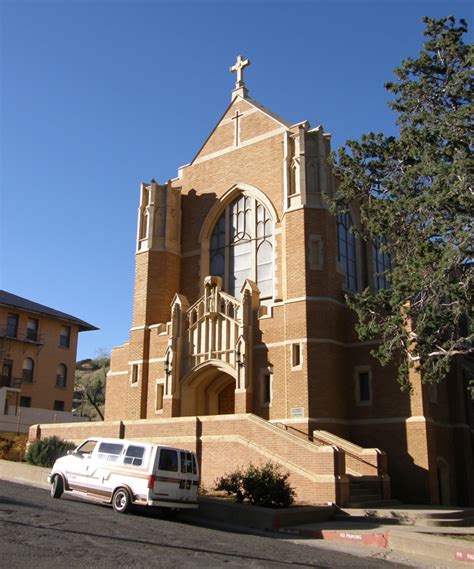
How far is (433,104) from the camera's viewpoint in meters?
18.6

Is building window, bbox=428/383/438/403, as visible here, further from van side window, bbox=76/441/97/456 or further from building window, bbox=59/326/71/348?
building window, bbox=59/326/71/348

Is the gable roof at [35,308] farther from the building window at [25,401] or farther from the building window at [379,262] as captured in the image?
the building window at [379,262]

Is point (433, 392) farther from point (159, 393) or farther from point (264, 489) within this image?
point (159, 393)

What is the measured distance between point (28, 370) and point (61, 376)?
3.22 metres

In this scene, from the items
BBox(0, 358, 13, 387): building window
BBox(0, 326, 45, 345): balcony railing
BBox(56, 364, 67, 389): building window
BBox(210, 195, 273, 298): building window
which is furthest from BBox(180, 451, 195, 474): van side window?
BBox(56, 364, 67, 389): building window

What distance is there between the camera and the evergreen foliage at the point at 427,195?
1675cm

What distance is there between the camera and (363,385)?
2469 cm

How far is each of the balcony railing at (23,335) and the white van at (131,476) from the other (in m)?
31.7

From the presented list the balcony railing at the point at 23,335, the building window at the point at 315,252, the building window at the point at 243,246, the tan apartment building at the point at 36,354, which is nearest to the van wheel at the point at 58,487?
the building window at the point at 315,252

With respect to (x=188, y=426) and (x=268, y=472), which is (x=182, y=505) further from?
(x=188, y=426)

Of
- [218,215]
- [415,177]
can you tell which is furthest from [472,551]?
[218,215]

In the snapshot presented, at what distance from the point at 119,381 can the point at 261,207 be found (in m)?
10.8

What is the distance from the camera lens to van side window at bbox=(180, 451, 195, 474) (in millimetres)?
16078

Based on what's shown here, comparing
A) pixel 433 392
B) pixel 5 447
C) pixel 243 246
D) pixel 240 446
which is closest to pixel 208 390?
pixel 243 246
